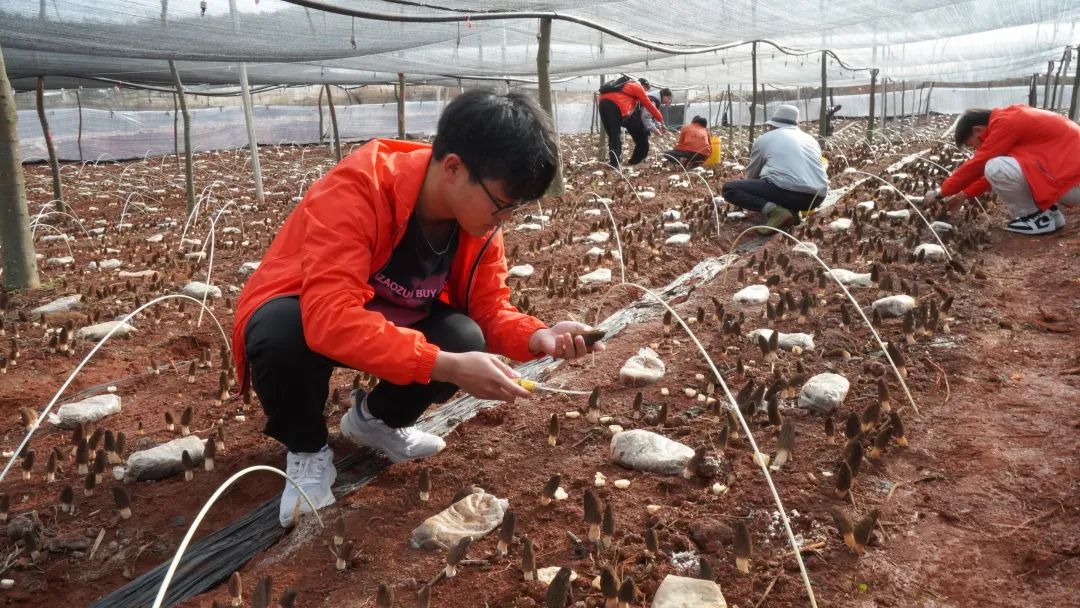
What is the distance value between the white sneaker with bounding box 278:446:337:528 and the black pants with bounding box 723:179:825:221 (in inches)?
236

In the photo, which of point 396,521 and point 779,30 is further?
point 779,30

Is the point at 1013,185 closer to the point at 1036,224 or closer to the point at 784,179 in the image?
the point at 1036,224

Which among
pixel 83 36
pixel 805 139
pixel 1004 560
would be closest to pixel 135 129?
pixel 83 36

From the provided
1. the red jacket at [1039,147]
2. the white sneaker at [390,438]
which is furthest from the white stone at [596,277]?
the red jacket at [1039,147]

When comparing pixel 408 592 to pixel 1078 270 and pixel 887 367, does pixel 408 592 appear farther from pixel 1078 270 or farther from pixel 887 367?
pixel 1078 270

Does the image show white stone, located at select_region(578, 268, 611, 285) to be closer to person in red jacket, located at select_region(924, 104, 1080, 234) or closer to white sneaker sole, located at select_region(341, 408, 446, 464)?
white sneaker sole, located at select_region(341, 408, 446, 464)

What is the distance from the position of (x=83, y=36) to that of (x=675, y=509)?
6.88m

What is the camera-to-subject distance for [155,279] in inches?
226

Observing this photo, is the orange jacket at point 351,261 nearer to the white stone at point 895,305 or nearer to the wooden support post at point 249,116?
the white stone at point 895,305

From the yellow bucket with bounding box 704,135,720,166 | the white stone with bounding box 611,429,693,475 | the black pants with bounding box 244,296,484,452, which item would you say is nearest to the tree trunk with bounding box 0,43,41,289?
the black pants with bounding box 244,296,484,452

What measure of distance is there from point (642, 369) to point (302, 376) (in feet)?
5.51

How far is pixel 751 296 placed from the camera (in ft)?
15.1

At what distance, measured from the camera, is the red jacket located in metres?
5.90

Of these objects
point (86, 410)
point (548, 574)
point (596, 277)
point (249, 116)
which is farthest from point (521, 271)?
point (249, 116)
